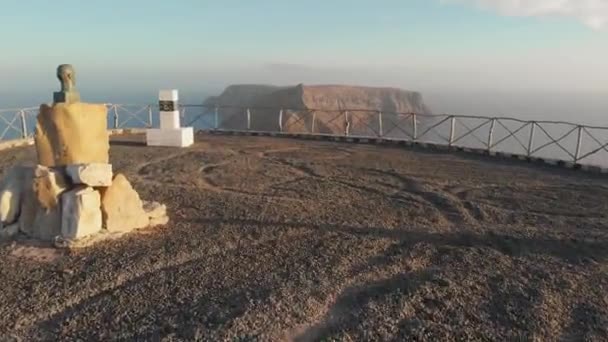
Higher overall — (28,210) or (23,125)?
(23,125)

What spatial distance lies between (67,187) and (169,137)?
9650mm

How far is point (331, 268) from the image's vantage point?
20.6ft

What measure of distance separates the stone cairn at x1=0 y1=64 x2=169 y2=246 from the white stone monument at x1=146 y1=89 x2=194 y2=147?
8804mm

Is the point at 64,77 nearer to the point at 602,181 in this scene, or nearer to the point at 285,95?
the point at 602,181

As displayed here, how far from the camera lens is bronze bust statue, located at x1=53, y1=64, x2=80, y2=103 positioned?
24.3ft

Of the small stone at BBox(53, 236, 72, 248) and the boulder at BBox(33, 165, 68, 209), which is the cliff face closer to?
the boulder at BBox(33, 165, 68, 209)

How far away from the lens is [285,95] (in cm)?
11825

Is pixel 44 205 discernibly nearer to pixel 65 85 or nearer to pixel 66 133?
pixel 66 133

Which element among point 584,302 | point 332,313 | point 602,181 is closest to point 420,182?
point 602,181

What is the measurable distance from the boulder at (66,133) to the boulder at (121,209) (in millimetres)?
740

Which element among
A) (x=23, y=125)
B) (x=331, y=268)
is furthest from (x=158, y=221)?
(x=23, y=125)

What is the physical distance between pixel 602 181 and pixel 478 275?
8.41 m

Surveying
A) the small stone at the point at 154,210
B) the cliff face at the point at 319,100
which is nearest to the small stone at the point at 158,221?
the small stone at the point at 154,210

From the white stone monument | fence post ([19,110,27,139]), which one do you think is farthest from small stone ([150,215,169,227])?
fence post ([19,110,27,139])
